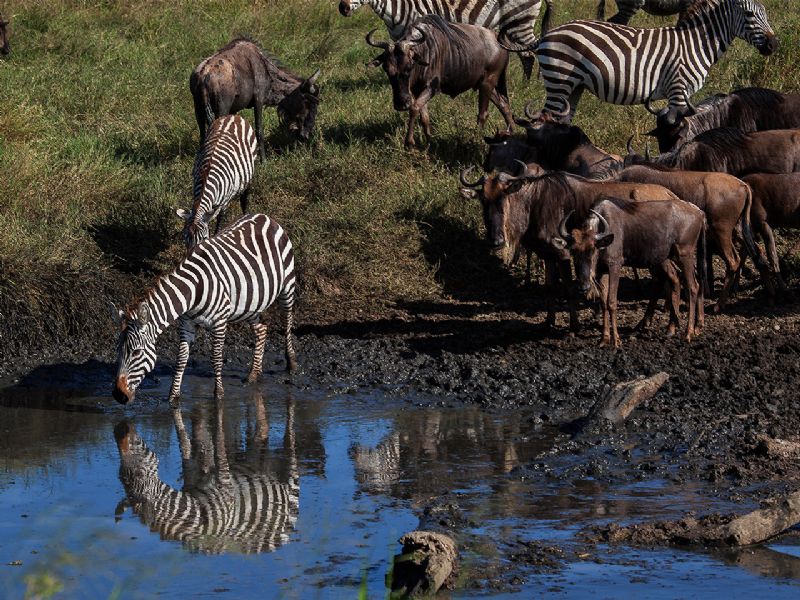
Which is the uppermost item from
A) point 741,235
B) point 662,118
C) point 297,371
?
point 662,118

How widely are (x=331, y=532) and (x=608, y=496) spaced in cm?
150

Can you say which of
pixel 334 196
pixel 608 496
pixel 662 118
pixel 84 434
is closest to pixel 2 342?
pixel 84 434

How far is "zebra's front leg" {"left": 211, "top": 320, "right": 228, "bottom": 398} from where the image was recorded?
998 cm

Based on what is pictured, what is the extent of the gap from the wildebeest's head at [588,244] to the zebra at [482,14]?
5746 mm

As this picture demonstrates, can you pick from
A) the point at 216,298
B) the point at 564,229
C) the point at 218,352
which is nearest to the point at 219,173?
the point at 216,298

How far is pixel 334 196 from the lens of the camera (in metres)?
13.6

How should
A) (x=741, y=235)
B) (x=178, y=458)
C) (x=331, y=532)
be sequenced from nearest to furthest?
(x=331, y=532)
(x=178, y=458)
(x=741, y=235)

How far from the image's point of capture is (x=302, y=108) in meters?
14.7

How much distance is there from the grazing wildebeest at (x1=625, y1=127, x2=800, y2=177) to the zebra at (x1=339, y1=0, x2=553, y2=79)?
3662 mm

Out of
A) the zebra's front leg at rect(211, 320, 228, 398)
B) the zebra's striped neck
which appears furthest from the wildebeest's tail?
the zebra's striped neck

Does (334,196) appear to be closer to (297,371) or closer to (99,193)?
(99,193)

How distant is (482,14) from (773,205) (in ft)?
18.5

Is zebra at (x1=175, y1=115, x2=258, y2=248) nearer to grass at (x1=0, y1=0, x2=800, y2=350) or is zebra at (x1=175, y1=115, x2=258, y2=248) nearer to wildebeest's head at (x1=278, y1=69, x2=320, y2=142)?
grass at (x1=0, y1=0, x2=800, y2=350)

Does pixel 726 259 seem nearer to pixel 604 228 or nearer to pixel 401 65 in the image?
pixel 604 228
